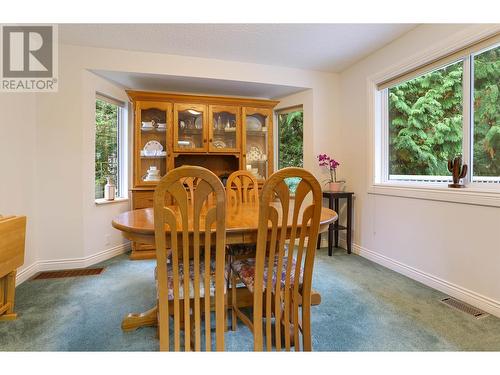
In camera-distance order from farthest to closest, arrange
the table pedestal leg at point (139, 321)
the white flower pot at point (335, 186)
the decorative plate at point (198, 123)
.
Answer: the decorative plate at point (198, 123) < the white flower pot at point (335, 186) < the table pedestal leg at point (139, 321)

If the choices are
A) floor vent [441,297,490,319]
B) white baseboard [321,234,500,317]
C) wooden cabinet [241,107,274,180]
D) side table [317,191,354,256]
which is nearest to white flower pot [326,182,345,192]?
side table [317,191,354,256]

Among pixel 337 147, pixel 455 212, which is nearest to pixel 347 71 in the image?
pixel 337 147

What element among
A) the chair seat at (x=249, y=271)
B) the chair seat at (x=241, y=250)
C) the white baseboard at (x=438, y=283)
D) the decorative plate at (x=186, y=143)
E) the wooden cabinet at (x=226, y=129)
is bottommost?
the white baseboard at (x=438, y=283)

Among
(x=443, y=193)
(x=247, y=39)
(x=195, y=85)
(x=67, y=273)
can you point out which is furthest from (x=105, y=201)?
(x=443, y=193)

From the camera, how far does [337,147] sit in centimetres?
361

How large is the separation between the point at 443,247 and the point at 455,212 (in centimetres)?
33

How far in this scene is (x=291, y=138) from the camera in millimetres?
3934

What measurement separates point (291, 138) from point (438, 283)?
2.50 metres

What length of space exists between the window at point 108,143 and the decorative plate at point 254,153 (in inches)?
68.0

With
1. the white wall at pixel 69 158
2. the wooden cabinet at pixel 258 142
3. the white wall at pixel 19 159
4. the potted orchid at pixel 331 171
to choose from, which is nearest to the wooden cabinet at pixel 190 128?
the white wall at pixel 69 158

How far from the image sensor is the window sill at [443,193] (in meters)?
1.91

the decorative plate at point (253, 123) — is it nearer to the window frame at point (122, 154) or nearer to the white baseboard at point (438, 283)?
the window frame at point (122, 154)
